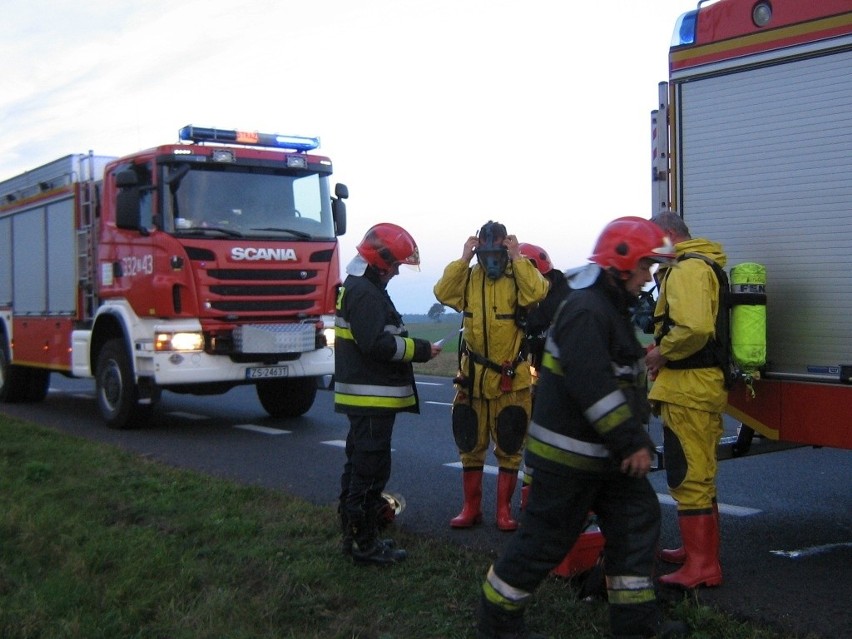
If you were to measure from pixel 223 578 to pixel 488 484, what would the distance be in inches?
129

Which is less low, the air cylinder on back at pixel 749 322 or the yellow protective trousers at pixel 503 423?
the air cylinder on back at pixel 749 322

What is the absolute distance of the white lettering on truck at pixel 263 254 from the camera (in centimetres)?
1098

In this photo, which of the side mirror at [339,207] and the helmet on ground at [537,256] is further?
the side mirror at [339,207]

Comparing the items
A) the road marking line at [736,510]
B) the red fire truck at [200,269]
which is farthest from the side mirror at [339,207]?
the road marking line at [736,510]

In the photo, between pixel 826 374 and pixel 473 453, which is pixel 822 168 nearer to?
pixel 826 374

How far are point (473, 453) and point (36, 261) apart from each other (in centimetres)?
909

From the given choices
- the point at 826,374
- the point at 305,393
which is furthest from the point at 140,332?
the point at 826,374

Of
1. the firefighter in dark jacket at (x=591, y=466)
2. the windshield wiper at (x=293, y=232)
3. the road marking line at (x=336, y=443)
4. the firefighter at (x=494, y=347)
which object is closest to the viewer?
the firefighter in dark jacket at (x=591, y=466)

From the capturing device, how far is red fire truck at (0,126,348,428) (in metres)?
10.9

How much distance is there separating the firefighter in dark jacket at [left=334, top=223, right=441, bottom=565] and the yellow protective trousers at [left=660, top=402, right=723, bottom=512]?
1.36 metres

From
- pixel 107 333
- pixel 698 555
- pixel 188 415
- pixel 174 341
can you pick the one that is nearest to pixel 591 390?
pixel 698 555

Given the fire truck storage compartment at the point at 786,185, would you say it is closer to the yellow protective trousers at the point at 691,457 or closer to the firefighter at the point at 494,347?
the yellow protective trousers at the point at 691,457

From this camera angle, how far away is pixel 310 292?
11.6 meters

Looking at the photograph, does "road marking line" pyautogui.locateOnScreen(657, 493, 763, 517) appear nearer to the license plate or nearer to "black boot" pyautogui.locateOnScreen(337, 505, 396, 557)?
"black boot" pyautogui.locateOnScreen(337, 505, 396, 557)
